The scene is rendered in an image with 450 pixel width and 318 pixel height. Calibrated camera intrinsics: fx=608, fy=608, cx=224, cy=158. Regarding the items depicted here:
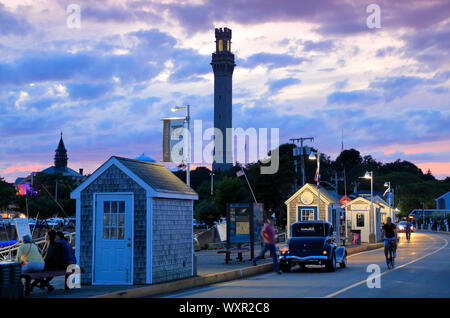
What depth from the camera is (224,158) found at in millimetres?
171375

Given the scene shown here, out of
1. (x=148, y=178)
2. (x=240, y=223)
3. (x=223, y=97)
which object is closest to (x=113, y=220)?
(x=148, y=178)

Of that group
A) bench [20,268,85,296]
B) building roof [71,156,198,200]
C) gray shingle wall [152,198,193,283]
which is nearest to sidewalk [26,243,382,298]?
bench [20,268,85,296]

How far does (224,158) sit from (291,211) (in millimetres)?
127253

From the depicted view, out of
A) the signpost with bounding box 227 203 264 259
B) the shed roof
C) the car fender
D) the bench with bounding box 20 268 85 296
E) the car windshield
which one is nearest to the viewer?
the bench with bounding box 20 268 85 296

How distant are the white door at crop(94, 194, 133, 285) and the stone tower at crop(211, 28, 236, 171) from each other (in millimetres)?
149123

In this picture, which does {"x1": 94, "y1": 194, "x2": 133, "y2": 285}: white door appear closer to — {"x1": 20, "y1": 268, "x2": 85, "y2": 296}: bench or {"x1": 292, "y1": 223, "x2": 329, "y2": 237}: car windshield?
{"x1": 20, "y1": 268, "x2": 85, "y2": 296}: bench

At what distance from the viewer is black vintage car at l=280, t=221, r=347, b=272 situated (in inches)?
882

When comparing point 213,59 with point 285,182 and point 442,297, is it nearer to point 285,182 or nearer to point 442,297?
point 285,182

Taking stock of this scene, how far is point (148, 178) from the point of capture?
17219 millimetres

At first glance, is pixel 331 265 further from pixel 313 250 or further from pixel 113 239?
pixel 113 239

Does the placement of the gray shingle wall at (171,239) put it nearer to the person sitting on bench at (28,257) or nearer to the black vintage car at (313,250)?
the person sitting on bench at (28,257)

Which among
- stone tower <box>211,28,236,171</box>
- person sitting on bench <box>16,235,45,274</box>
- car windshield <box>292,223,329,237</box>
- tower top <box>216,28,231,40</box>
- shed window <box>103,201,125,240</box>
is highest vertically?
tower top <box>216,28,231,40</box>

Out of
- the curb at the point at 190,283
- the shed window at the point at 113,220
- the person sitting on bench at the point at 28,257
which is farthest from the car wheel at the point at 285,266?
the person sitting on bench at the point at 28,257
